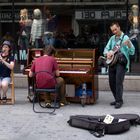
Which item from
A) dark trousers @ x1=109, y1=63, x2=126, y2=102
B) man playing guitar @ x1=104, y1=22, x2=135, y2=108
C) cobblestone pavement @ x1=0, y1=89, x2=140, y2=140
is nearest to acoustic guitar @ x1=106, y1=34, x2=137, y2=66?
man playing guitar @ x1=104, y1=22, x2=135, y2=108

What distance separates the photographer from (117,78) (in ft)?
28.7

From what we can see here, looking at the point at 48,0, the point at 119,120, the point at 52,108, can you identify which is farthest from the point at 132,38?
the point at 119,120

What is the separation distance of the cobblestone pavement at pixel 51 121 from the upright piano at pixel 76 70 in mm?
208

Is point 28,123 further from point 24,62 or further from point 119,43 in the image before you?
point 24,62

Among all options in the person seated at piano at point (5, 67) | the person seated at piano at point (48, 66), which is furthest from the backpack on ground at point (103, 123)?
the person seated at piano at point (5, 67)

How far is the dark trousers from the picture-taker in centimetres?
873

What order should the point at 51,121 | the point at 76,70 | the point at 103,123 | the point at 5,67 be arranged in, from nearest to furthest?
the point at 103,123, the point at 51,121, the point at 76,70, the point at 5,67

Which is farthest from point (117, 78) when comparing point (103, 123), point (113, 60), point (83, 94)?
point (103, 123)

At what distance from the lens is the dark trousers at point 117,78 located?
28.6 feet

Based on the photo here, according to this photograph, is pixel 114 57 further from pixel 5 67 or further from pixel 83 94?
pixel 5 67

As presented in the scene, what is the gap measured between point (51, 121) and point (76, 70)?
1325 millimetres

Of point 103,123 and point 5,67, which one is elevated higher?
point 5,67

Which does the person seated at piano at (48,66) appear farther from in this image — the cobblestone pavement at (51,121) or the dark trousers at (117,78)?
the dark trousers at (117,78)

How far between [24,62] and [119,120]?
4.29 metres
